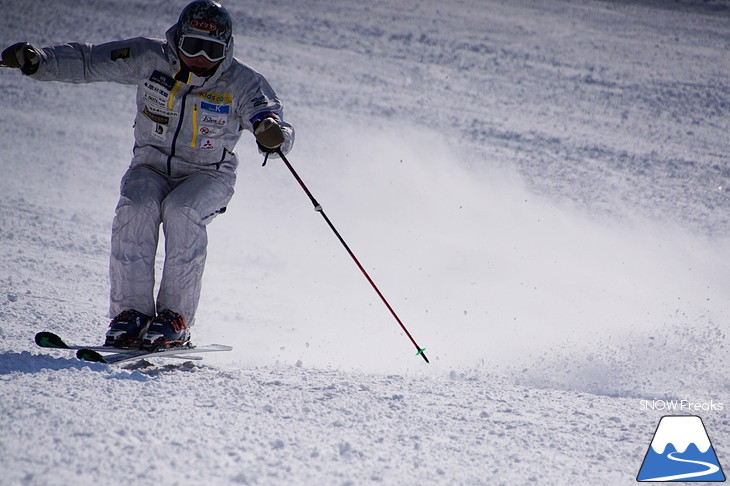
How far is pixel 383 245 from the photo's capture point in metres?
7.69

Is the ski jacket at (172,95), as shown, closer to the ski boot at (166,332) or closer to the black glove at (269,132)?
the black glove at (269,132)

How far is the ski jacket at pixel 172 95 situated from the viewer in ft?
11.7

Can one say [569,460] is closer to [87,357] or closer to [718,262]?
[87,357]

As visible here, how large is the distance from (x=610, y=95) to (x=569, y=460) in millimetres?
11862

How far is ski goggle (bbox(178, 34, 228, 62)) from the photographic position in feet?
11.3

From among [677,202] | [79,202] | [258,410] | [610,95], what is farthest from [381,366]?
[610,95]

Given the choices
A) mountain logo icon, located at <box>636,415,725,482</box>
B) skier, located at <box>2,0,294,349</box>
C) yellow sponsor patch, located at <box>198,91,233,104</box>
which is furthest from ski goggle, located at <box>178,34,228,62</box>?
mountain logo icon, located at <box>636,415,725,482</box>

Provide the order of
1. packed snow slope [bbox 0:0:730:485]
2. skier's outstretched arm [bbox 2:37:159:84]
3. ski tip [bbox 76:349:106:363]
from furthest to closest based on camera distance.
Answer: skier's outstretched arm [bbox 2:37:159:84]
ski tip [bbox 76:349:106:363]
packed snow slope [bbox 0:0:730:485]

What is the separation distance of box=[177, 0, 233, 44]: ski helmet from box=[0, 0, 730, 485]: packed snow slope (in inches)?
65.2

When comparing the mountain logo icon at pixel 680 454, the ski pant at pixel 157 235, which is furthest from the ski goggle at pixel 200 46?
the mountain logo icon at pixel 680 454

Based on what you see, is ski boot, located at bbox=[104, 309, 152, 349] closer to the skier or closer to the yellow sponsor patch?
the skier

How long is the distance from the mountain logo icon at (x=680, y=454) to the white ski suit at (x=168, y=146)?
2.30m

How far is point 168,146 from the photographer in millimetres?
3707

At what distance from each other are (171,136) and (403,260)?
394 cm
